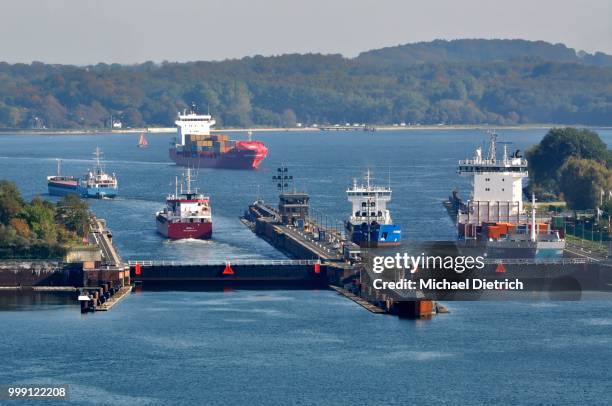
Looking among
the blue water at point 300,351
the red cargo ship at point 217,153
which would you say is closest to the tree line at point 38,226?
the blue water at point 300,351

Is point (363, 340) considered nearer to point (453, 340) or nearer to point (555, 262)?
point (453, 340)

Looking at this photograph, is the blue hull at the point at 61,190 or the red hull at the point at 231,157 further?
the red hull at the point at 231,157

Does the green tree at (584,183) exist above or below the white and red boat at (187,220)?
above

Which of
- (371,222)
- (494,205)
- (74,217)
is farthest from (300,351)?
(494,205)

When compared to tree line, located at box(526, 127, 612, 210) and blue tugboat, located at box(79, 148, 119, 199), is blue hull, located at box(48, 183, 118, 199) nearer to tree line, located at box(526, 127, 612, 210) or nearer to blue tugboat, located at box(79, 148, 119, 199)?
blue tugboat, located at box(79, 148, 119, 199)

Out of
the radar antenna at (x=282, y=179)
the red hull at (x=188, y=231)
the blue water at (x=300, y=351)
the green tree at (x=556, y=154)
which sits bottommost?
the blue water at (x=300, y=351)

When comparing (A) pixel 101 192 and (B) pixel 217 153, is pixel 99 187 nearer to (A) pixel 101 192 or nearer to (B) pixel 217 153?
(A) pixel 101 192

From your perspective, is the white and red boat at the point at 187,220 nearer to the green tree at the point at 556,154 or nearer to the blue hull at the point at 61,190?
the green tree at the point at 556,154
